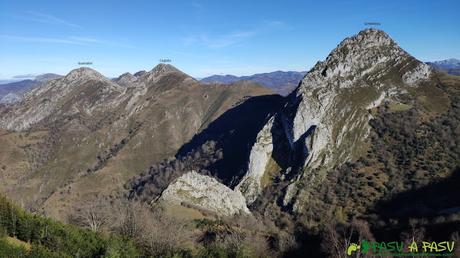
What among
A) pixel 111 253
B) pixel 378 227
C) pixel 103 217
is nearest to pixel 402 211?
pixel 378 227

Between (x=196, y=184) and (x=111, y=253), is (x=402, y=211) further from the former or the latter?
(x=111, y=253)

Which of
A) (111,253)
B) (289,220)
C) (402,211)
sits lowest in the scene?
(289,220)

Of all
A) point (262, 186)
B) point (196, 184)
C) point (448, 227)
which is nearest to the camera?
point (448, 227)

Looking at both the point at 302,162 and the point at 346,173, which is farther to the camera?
the point at 302,162

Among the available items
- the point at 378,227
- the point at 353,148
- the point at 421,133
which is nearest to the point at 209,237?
the point at 378,227

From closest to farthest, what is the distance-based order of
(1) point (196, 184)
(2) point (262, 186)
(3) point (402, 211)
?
(3) point (402, 211), (1) point (196, 184), (2) point (262, 186)

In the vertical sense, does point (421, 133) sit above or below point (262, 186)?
above

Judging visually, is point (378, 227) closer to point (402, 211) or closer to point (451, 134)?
point (402, 211)
